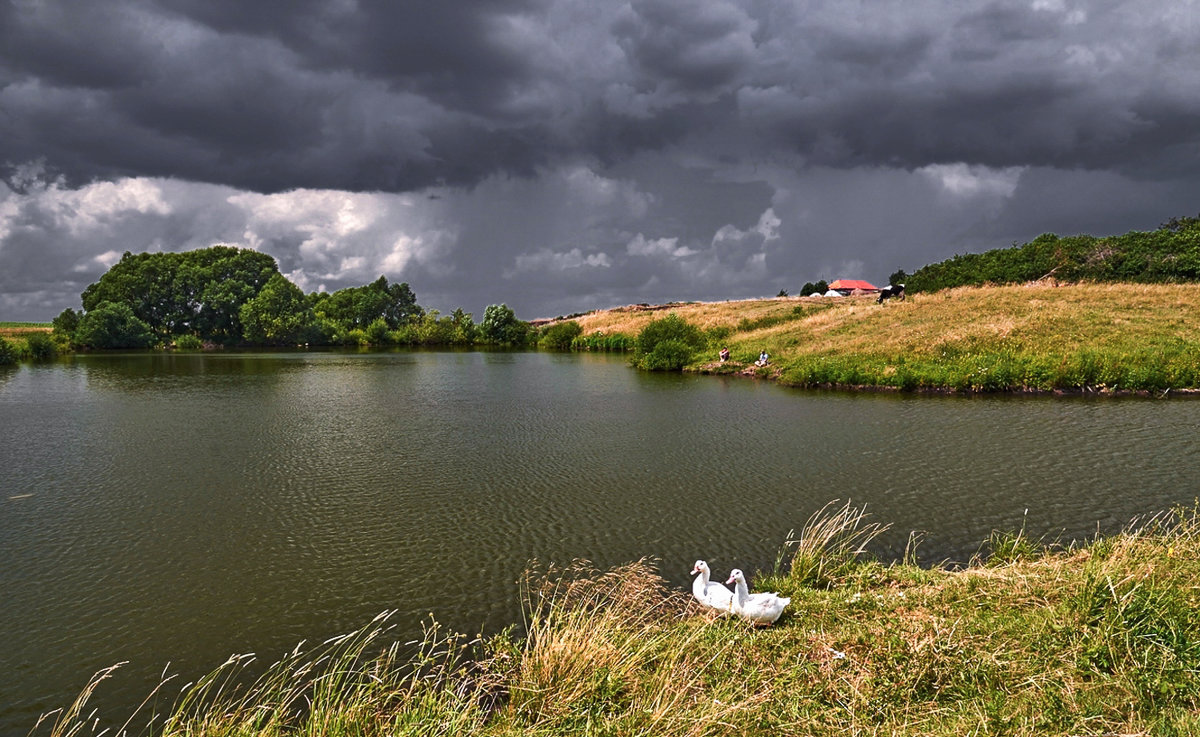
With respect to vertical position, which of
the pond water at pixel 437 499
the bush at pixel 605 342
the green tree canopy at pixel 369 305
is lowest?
the pond water at pixel 437 499

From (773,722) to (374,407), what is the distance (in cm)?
3344

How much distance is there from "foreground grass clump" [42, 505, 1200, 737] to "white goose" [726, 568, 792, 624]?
0.19 meters

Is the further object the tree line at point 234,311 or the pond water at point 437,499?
the tree line at point 234,311

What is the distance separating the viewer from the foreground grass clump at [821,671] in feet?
21.3

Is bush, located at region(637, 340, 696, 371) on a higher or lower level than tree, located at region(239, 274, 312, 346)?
lower

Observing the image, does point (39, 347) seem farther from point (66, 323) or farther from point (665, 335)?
point (665, 335)

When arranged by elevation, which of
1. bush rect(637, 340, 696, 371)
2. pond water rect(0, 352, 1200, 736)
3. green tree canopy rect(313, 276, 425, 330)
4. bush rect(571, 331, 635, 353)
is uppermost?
green tree canopy rect(313, 276, 425, 330)

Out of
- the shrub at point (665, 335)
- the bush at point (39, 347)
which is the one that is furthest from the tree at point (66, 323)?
the shrub at point (665, 335)

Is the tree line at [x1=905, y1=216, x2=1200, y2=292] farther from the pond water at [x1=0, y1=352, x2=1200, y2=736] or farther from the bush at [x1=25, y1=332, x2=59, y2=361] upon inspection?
the bush at [x1=25, y1=332, x2=59, y2=361]

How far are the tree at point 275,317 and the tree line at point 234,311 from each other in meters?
0.19

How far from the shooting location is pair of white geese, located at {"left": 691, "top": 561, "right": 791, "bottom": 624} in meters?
9.10

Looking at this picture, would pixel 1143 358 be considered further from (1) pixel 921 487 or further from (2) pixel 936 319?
(1) pixel 921 487

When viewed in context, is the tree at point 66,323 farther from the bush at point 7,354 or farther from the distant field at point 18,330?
the bush at point 7,354

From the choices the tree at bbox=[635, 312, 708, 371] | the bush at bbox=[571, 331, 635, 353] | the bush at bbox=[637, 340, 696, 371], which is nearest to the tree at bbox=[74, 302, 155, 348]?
the bush at bbox=[571, 331, 635, 353]
